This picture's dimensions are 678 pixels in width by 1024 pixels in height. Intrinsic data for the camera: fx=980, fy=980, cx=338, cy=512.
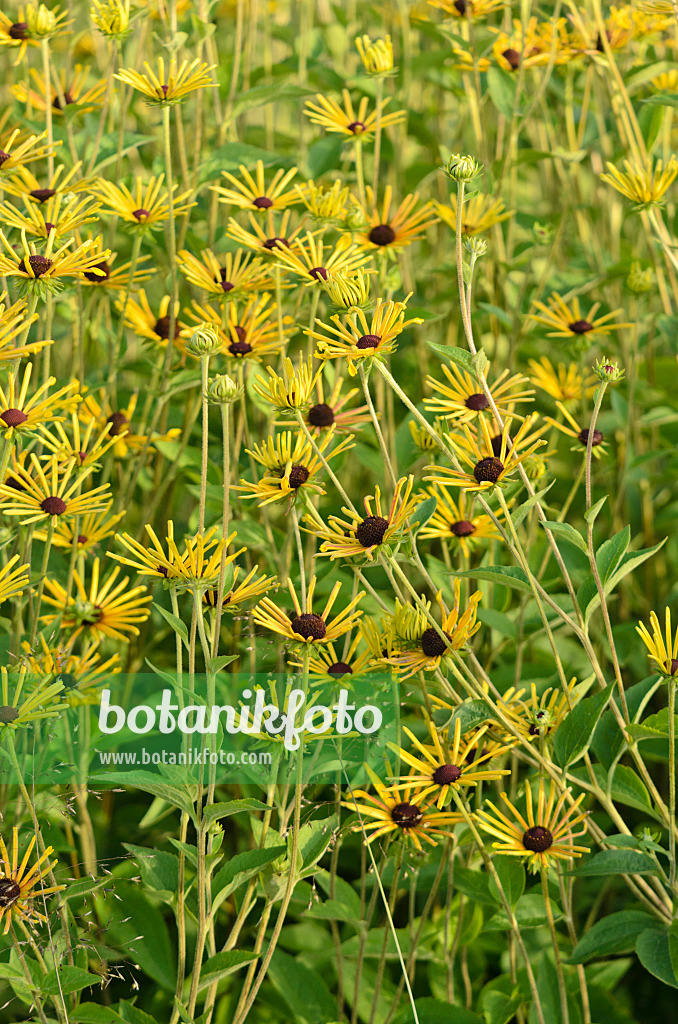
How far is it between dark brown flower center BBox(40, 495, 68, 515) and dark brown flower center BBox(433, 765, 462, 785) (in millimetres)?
397

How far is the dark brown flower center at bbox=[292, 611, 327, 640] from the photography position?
2.46 ft

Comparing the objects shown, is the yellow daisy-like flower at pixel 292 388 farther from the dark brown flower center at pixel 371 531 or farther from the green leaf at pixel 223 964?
the green leaf at pixel 223 964

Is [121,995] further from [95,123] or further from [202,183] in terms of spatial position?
[95,123]

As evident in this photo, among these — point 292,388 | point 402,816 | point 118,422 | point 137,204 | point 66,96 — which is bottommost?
point 402,816

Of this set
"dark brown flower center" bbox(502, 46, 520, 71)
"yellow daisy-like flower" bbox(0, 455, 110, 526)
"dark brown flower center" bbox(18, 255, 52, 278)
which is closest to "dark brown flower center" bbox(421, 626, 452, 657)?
"yellow daisy-like flower" bbox(0, 455, 110, 526)

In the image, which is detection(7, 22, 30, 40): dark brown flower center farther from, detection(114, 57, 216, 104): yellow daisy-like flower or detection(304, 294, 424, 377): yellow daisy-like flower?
detection(304, 294, 424, 377): yellow daisy-like flower

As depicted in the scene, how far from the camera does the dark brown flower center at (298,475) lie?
0.84m

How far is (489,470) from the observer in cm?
77

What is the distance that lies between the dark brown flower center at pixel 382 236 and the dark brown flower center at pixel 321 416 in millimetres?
287

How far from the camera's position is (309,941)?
1074 millimetres

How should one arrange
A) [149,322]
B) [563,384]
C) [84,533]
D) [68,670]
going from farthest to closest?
[563,384], [149,322], [84,533], [68,670]

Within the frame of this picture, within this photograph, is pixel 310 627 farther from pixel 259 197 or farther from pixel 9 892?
pixel 259 197

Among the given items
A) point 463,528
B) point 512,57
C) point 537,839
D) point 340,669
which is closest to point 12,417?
point 340,669

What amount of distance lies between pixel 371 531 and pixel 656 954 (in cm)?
41
